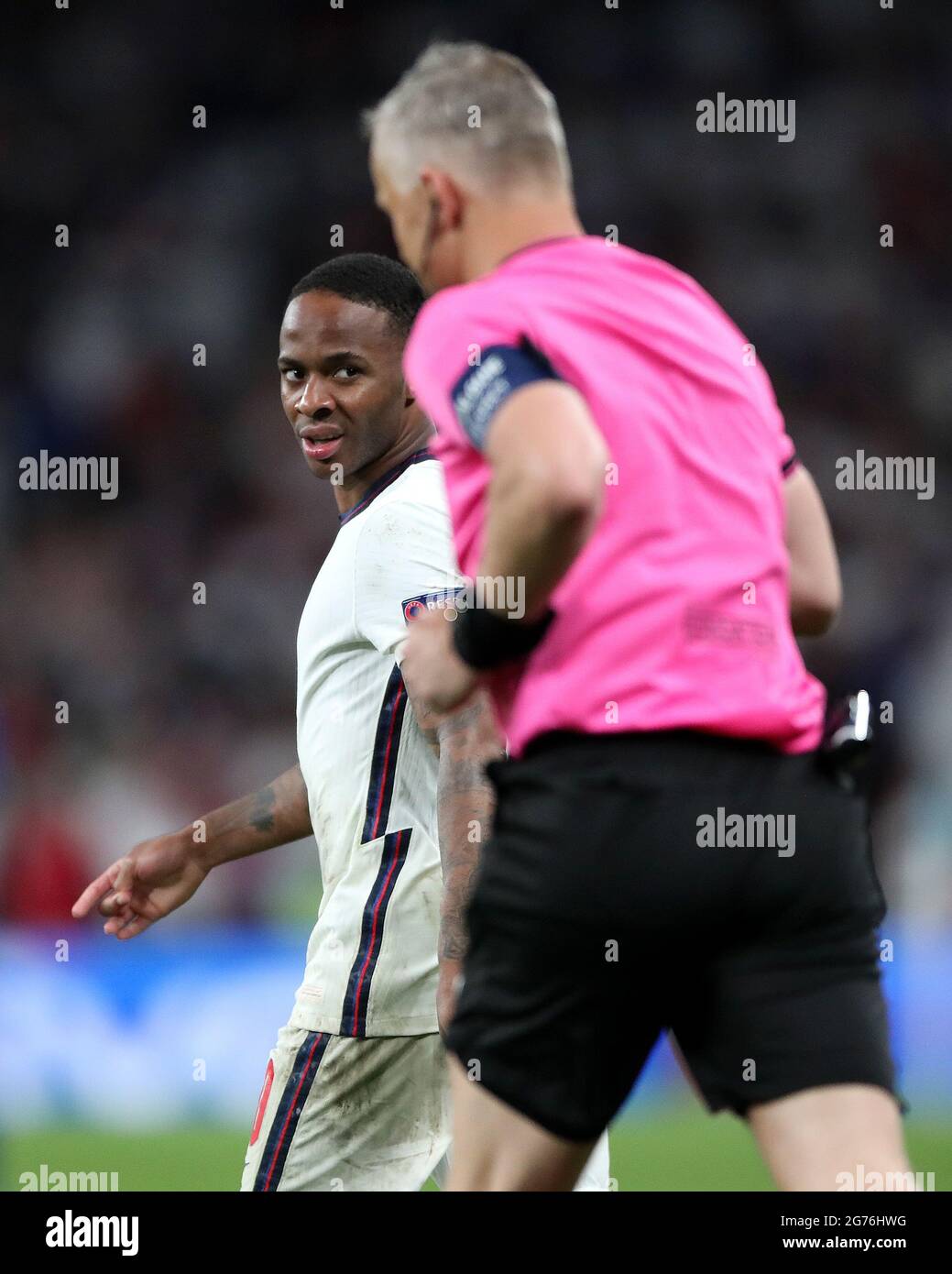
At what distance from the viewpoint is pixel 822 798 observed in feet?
6.70

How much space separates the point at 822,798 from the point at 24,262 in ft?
32.5

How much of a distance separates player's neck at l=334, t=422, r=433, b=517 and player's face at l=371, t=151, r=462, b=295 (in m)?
1.24

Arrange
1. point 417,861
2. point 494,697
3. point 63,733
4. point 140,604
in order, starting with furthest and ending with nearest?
1. point 140,604
2. point 63,733
3. point 417,861
4. point 494,697

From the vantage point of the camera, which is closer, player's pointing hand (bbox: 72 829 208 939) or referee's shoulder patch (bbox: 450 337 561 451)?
referee's shoulder patch (bbox: 450 337 561 451)

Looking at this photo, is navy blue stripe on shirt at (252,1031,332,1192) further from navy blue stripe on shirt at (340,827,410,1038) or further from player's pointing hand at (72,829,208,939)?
player's pointing hand at (72,829,208,939)

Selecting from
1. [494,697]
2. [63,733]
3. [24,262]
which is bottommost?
[494,697]

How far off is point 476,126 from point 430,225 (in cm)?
14

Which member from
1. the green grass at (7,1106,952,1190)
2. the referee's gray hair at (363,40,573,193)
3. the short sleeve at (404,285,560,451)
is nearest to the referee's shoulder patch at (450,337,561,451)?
the short sleeve at (404,285,560,451)

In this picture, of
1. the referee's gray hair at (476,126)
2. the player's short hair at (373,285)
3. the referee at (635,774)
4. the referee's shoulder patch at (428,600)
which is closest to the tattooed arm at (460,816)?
the referee's shoulder patch at (428,600)

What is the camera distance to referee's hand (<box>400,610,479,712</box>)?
2064 mm

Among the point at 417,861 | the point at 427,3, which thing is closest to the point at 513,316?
the point at 417,861

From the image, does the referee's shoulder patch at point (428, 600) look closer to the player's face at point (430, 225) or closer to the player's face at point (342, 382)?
the player's face at point (342, 382)

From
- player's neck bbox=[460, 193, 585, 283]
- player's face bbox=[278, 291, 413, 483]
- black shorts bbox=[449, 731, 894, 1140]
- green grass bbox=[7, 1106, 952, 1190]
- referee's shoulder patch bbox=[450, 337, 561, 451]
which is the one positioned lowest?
green grass bbox=[7, 1106, 952, 1190]

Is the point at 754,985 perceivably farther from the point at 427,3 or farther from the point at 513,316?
the point at 427,3
